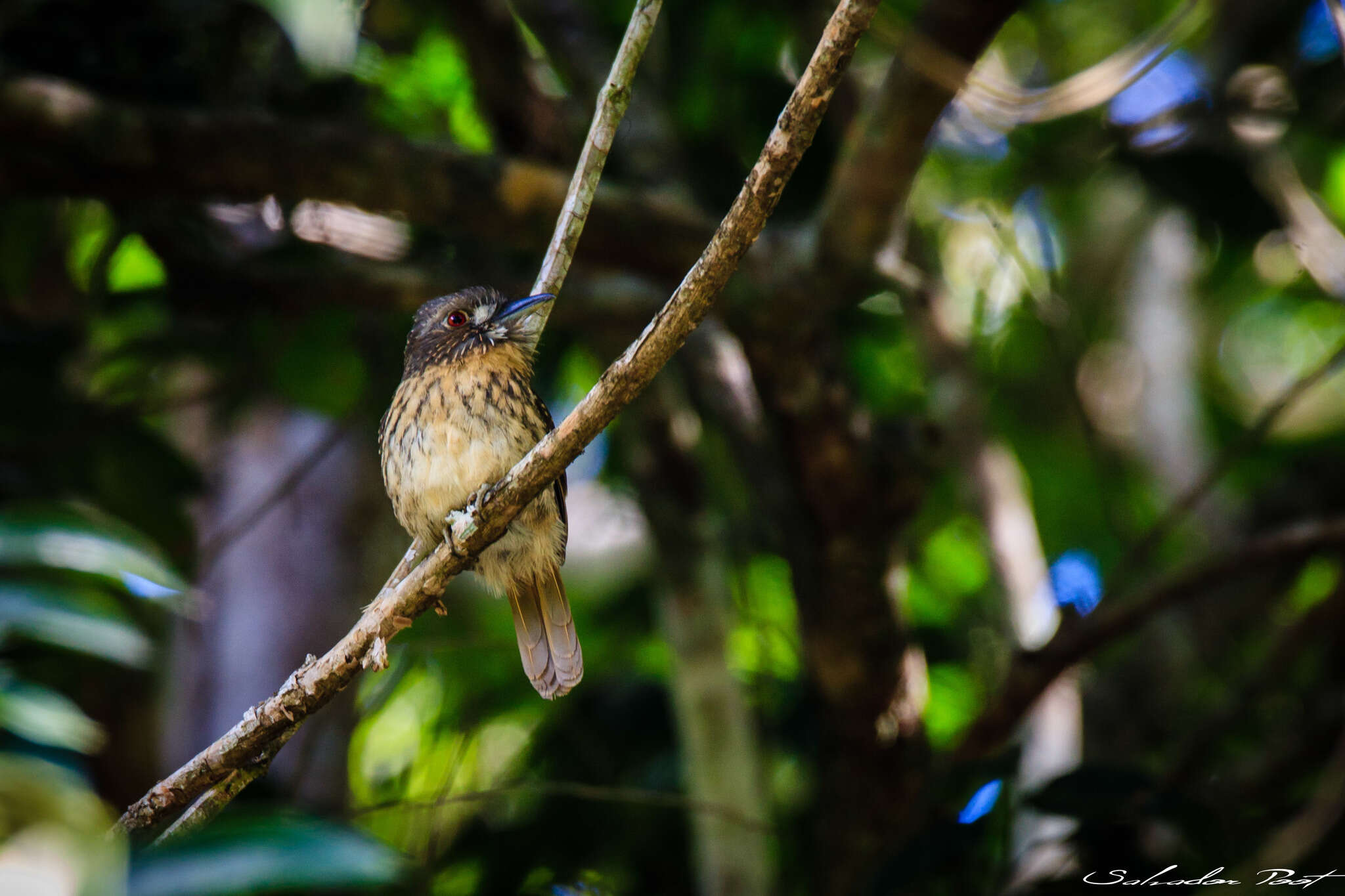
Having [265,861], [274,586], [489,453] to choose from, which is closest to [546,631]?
[489,453]

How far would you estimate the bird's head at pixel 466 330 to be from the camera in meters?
2.95

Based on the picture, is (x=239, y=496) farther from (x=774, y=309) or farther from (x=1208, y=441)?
(x=1208, y=441)

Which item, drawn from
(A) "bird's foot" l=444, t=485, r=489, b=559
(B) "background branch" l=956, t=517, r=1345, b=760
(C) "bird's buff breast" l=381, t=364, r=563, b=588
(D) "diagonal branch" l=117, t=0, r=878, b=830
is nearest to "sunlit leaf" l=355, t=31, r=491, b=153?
(C) "bird's buff breast" l=381, t=364, r=563, b=588

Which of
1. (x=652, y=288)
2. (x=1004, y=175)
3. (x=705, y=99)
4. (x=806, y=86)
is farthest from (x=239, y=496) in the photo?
(x=806, y=86)

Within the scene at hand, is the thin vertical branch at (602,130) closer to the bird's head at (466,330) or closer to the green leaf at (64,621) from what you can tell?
→ the bird's head at (466,330)

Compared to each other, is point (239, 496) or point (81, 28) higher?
point (81, 28)

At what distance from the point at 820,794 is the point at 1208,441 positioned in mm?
2563

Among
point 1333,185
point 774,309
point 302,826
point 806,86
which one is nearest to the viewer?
point 302,826

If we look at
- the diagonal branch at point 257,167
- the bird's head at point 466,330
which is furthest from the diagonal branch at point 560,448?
the diagonal branch at point 257,167

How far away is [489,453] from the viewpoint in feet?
8.70

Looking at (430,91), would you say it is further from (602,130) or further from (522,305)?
(602,130)

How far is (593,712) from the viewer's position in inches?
168

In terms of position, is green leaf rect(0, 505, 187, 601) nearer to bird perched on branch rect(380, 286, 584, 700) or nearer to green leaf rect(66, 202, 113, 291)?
bird perched on branch rect(380, 286, 584, 700)
